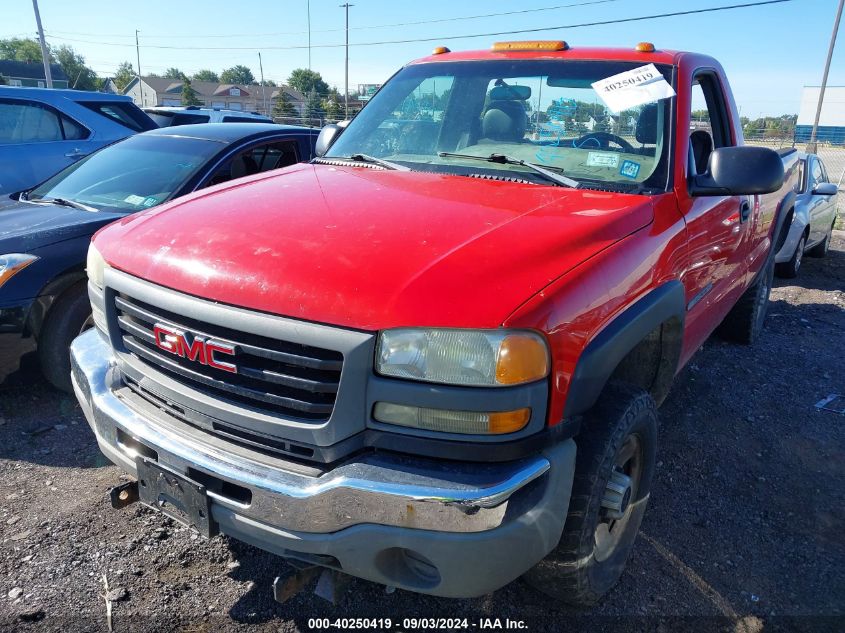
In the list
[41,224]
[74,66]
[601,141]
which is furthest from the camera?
[74,66]

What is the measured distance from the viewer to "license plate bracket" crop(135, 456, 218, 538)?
78.4 inches

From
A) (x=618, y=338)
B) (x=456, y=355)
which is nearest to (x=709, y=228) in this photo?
(x=618, y=338)

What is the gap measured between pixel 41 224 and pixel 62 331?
68 centimetres

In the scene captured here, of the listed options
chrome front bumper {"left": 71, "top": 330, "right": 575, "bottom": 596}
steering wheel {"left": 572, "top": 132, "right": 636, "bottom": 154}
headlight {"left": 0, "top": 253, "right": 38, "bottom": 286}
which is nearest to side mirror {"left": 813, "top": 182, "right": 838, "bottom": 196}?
steering wheel {"left": 572, "top": 132, "right": 636, "bottom": 154}

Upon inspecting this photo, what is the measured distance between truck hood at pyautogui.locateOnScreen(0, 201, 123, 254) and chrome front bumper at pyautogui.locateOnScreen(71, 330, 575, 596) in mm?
2341

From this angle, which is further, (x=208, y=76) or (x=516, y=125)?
(x=208, y=76)

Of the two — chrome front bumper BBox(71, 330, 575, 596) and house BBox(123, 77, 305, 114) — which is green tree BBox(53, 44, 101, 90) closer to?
house BBox(123, 77, 305, 114)

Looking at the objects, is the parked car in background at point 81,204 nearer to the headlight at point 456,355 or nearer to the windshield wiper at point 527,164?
the windshield wiper at point 527,164

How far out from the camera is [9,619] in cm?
236

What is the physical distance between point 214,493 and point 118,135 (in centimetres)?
654

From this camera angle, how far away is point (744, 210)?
12.2 feet

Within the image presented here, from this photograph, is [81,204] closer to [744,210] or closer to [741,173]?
[741,173]

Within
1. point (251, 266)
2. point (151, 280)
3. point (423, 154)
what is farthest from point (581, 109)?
point (151, 280)

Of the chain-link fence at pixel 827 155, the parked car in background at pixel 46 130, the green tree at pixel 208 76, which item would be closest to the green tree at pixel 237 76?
the green tree at pixel 208 76
